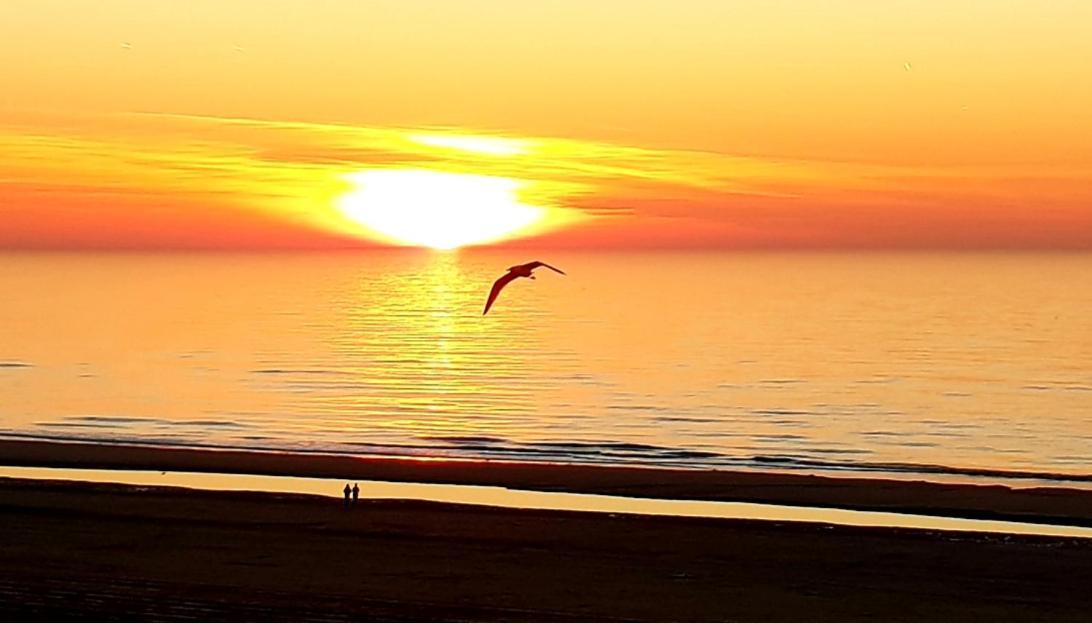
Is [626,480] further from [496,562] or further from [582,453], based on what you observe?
[496,562]

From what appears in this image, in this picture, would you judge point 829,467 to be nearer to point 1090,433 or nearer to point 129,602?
point 1090,433

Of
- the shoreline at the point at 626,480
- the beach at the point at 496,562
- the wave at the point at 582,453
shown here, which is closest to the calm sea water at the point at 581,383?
the wave at the point at 582,453

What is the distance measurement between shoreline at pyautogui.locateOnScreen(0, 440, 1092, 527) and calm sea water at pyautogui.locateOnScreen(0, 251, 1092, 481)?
3570mm

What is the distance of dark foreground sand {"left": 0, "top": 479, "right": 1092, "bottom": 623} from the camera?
817 inches

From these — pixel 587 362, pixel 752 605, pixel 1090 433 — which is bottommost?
pixel 752 605

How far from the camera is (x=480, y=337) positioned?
99438 millimetres

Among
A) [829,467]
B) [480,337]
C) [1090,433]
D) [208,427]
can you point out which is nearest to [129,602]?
[829,467]

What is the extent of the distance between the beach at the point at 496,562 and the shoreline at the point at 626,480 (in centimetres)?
23

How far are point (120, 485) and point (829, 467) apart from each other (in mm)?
18452

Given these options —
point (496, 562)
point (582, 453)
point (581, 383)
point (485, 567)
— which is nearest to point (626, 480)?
point (582, 453)

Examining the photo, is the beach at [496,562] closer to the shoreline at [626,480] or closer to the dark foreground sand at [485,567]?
the dark foreground sand at [485,567]

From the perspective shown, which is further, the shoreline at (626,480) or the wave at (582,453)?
the wave at (582,453)

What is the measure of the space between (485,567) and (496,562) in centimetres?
41

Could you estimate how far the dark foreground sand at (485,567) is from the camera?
20.8m
